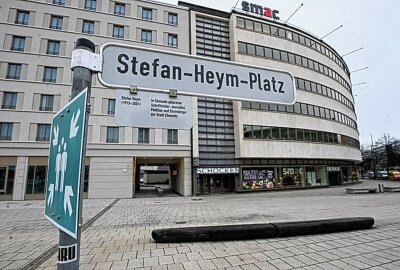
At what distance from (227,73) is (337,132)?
35.5 metres

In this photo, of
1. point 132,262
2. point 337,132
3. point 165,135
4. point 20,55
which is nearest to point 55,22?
point 20,55

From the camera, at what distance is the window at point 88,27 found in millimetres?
23438

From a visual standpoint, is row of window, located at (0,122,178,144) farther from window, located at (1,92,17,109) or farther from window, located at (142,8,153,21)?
window, located at (142,8,153,21)

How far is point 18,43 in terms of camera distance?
21781mm

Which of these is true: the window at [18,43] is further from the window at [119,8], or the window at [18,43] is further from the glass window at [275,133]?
→ the glass window at [275,133]

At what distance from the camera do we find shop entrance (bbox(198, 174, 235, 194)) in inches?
948

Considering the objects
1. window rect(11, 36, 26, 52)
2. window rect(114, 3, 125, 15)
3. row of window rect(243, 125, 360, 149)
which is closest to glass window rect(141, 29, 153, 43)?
window rect(114, 3, 125, 15)

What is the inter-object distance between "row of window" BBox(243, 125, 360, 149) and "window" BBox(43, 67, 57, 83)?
20.2 metres

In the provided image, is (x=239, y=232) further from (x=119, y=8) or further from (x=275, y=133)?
(x=119, y=8)

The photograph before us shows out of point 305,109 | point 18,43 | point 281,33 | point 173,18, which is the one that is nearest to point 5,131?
point 18,43

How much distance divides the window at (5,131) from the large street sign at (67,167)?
972 inches

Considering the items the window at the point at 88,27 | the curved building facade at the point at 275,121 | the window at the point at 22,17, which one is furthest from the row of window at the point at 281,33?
the window at the point at 22,17

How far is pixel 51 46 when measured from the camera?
73.7ft

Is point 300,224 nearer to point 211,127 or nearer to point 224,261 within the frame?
point 224,261
